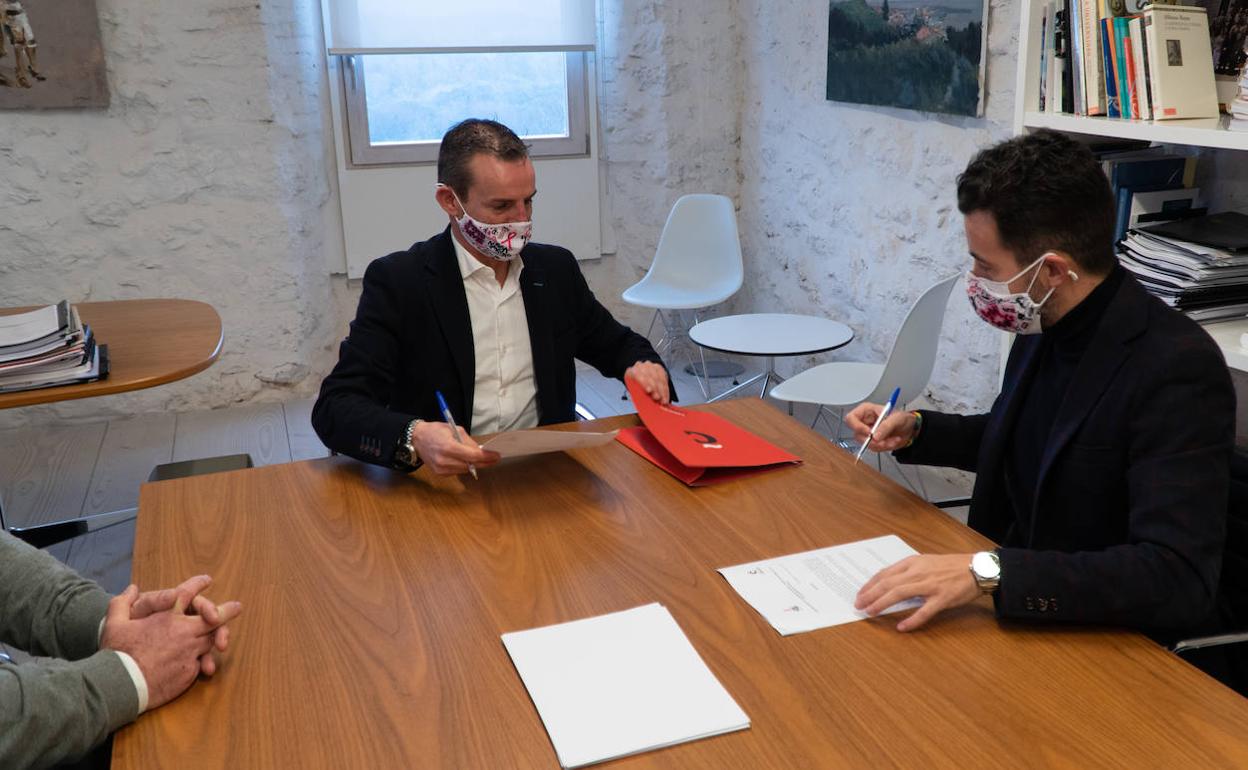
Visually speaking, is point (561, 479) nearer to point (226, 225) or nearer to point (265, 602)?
point (265, 602)

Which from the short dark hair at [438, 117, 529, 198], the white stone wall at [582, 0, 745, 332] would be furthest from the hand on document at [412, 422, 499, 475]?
the white stone wall at [582, 0, 745, 332]

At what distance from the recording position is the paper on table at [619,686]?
1.10m

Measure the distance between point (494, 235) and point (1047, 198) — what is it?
1.11 meters

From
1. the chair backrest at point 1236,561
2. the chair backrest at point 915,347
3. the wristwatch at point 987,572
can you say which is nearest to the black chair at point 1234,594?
the chair backrest at point 1236,561

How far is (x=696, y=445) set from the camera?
74.1 inches

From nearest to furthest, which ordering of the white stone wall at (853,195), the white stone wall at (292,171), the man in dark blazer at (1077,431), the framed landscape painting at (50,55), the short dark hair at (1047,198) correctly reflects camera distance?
the man in dark blazer at (1077,431) < the short dark hair at (1047,198) < the white stone wall at (853,195) < the framed landscape painting at (50,55) < the white stone wall at (292,171)

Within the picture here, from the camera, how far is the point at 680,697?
1167mm

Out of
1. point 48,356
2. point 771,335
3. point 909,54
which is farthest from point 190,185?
point 909,54

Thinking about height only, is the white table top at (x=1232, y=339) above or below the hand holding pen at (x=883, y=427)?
above

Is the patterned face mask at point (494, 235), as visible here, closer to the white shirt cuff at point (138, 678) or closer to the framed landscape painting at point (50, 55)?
the white shirt cuff at point (138, 678)

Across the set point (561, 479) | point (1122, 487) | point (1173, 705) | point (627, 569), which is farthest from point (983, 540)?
point (561, 479)

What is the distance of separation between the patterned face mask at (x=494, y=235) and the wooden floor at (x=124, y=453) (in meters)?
1.62

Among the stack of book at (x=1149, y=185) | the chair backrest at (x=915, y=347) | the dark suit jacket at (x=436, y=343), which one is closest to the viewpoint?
the dark suit jacket at (x=436, y=343)

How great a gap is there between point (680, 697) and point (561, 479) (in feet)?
2.31
